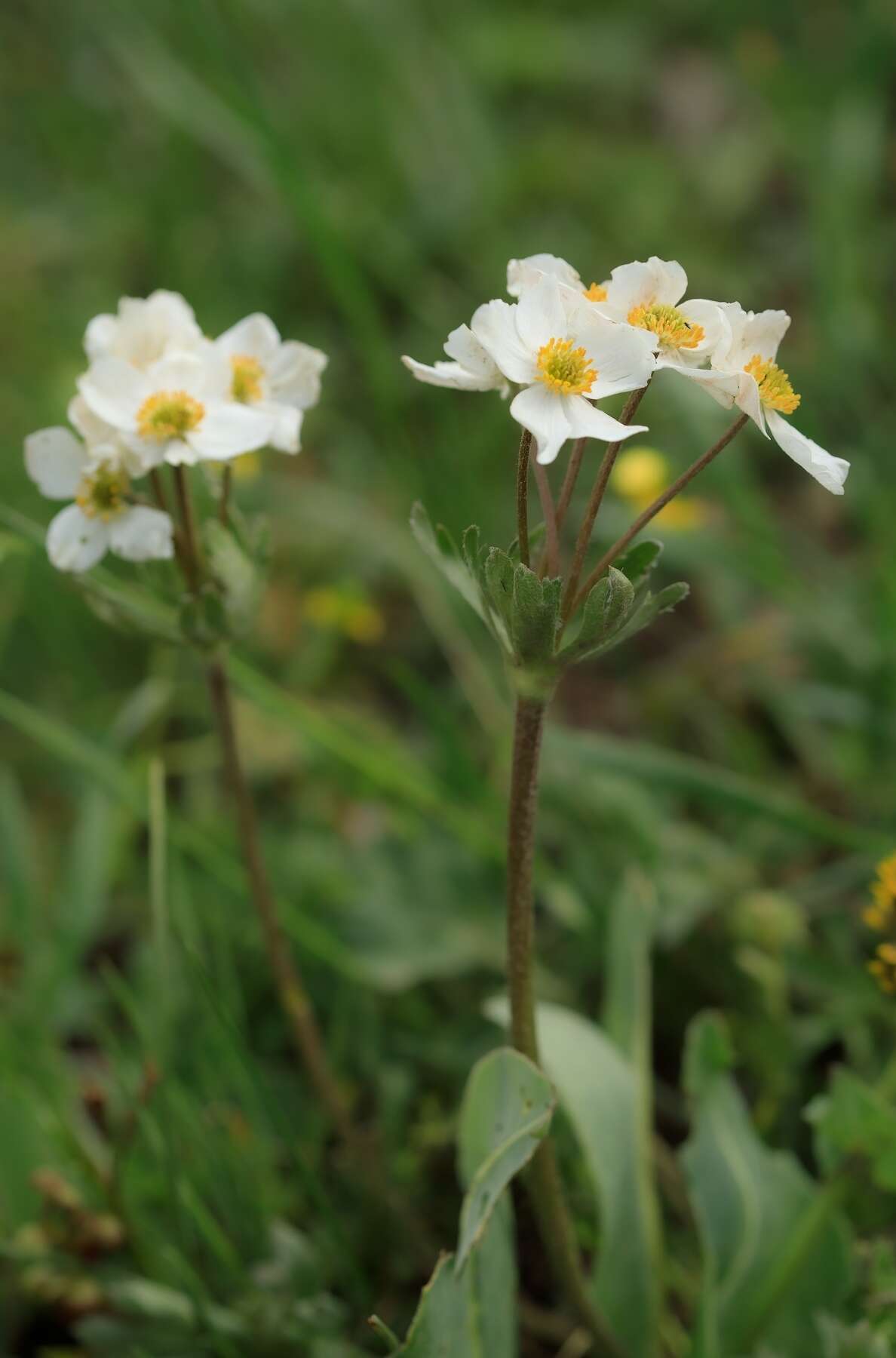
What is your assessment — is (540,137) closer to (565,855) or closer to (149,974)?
(565,855)

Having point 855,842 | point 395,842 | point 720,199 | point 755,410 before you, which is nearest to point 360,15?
point 720,199

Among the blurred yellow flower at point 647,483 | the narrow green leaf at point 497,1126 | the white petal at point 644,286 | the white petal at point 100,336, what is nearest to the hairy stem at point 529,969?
the narrow green leaf at point 497,1126

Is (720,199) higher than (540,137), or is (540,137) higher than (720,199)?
(540,137)

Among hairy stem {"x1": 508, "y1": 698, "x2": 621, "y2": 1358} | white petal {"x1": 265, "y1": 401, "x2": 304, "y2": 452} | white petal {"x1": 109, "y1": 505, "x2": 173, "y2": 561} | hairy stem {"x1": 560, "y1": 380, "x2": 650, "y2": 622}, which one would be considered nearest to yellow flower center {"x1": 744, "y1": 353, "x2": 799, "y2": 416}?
hairy stem {"x1": 560, "y1": 380, "x2": 650, "y2": 622}

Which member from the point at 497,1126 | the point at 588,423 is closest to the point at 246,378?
the point at 588,423

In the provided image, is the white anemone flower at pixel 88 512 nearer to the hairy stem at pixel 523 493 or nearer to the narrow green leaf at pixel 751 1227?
the hairy stem at pixel 523 493

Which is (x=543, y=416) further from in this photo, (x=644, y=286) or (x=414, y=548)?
(x=414, y=548)
